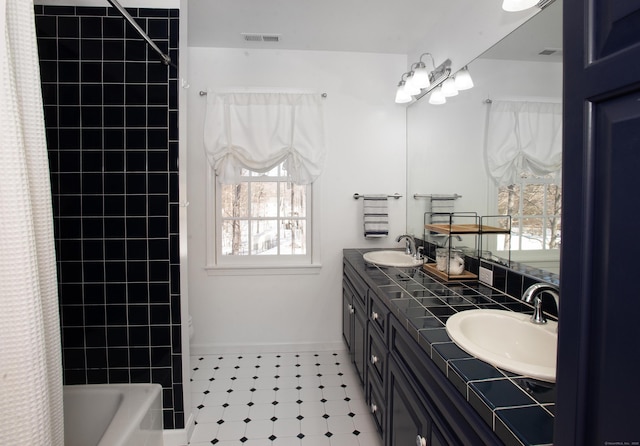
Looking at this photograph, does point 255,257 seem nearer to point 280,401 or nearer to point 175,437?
point 280,401

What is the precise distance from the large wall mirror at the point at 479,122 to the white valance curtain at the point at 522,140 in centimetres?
4

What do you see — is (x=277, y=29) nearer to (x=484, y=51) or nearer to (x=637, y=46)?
(x=484, y=51)

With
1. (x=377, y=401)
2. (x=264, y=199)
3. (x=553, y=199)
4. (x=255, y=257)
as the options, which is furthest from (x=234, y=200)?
(x=553, y=199)

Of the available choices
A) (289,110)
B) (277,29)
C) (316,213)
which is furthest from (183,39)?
(316,213)

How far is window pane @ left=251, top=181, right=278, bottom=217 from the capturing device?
9.38 feet

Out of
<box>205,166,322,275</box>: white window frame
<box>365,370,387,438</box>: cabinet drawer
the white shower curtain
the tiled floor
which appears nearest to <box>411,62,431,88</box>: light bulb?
<box>205,166,322,275</box>: white window frame

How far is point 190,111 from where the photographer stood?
2.70 m

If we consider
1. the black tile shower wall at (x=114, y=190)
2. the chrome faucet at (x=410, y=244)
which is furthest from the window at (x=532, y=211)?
the black tile shower wall at (x=114, y=190)

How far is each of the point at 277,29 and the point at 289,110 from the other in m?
0.58

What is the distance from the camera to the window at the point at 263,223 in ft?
9.30

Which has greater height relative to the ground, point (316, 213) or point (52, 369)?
point (316, 213)

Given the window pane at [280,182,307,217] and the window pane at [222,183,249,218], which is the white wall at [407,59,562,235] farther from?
the window pane at [222,183,249,218]

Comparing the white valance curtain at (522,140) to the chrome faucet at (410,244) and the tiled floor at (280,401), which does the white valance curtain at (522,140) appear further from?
the tiled floor at (280,401)

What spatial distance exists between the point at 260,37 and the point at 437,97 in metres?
1.41
